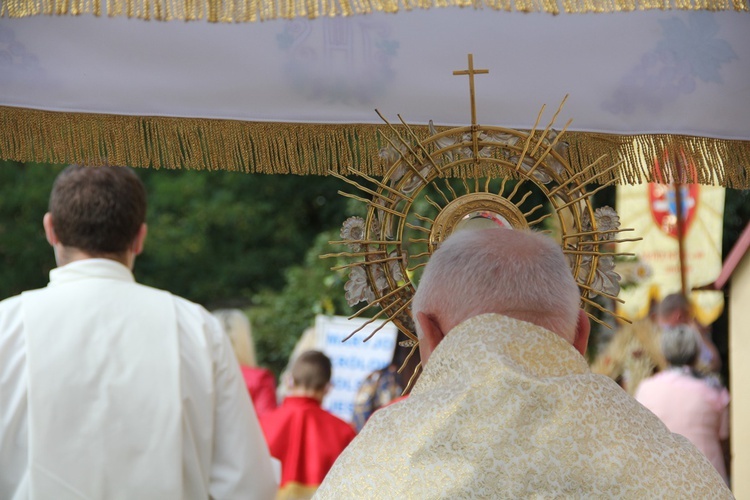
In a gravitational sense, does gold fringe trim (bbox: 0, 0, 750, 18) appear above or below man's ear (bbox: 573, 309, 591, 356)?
above

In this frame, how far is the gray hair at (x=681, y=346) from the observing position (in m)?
5.52

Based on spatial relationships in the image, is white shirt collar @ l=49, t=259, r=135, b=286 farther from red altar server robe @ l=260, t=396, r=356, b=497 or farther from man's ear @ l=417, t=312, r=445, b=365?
red altar server robe @ l=260, t=396, r=356, b=497

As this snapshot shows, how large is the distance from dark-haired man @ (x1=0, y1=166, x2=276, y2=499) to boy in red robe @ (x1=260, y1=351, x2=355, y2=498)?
2344mm

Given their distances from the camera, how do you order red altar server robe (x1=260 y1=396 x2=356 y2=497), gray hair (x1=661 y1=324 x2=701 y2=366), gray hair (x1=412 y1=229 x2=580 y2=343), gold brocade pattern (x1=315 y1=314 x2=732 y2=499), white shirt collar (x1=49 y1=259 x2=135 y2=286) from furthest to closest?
gray hair (x1=661 y1=324 x2=701 y2=366)
red altar server robe (x1=260 y1=396 x2=356 y2=497)
white shirt collar (x1=49 y1=259 x2=135 y2=286)
gray hair (x1=412 y1=229 x2=580 y2=343)
gold brocade pattern (x1=315 y1=314 x2=732 y2=499)

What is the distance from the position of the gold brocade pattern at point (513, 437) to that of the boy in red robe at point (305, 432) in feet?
11.1

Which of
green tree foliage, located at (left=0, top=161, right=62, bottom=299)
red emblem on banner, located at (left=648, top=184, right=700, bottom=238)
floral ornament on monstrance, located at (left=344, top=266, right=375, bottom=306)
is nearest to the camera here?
floral ornament on monstrance, located at (left=344, top=266, right=375, bottom=306)

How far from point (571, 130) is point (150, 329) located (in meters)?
1.18

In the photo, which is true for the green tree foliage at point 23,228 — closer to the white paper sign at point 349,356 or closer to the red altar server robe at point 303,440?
the white paper sign at point 349,356

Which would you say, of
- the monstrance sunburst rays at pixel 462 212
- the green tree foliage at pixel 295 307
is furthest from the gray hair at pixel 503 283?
the green tree foliage at pixel 295 307

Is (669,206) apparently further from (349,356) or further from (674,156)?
(674,156)

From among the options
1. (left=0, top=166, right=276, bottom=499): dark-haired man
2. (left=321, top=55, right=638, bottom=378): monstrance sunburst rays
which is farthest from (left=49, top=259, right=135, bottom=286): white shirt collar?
(left=321, top=55, right=638, bottom=378): monstrance sunburst rays

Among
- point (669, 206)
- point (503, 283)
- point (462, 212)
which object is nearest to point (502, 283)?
point (503, 283)

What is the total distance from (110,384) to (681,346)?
11.8 feet

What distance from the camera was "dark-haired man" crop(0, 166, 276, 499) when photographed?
2.62 meters
